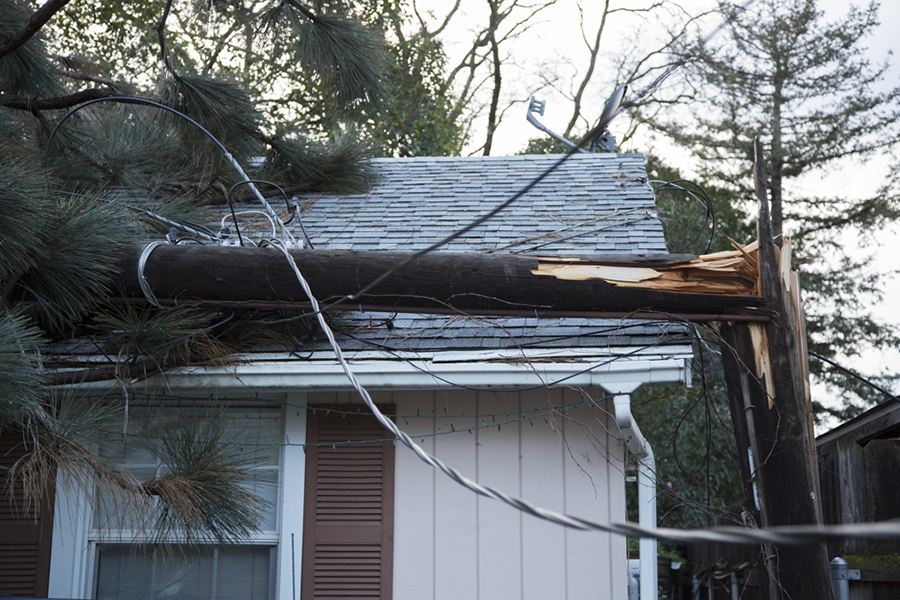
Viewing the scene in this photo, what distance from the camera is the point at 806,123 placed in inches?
544

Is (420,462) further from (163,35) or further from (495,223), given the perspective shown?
(163,35)

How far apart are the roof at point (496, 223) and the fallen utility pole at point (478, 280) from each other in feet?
0.89

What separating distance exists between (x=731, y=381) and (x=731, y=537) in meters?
2.62

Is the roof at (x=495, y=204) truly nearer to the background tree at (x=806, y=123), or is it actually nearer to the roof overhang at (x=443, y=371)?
the roof overhang at (x=443, y=371)

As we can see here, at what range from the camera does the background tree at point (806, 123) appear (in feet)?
43.6

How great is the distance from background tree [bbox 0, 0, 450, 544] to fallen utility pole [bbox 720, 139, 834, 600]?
2171 millimetres

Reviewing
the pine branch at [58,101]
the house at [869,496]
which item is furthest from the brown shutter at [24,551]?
the house at [869,496]

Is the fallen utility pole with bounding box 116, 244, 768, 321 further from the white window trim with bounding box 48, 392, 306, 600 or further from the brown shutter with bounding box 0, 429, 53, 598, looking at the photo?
the brown shutter with bounding box 0, 429, 53, 598

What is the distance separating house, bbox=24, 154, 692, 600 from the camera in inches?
156

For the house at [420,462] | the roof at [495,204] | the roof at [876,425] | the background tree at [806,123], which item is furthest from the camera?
the background tree at [806,123]

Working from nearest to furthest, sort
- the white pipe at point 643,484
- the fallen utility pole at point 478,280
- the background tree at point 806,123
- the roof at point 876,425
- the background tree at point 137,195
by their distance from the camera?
1. the background tree at point 137,195
2. the fallen utility pole at point 478,280
3. the white pipe at point 643,484
4. the roof at point 876,425
5. the background tree at point 806,123

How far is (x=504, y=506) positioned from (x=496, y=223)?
224cm

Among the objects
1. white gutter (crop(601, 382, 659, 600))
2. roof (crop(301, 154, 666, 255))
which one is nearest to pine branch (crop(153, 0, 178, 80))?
roof (crop(301, 154, 666, 255))

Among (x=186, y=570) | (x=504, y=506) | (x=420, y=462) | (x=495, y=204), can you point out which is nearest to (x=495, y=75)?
(x=495, y=204)
